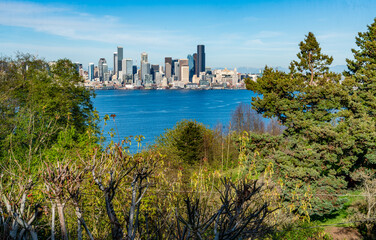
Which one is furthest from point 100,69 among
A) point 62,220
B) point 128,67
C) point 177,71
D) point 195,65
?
point 62,220

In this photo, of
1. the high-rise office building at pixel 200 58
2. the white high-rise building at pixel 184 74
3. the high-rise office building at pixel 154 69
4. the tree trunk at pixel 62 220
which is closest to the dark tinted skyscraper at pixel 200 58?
the high-rise office building at pixel 200 58

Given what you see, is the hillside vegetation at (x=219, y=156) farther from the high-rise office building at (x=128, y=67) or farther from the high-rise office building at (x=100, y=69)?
the high-rise office building at (x=128, y=67)

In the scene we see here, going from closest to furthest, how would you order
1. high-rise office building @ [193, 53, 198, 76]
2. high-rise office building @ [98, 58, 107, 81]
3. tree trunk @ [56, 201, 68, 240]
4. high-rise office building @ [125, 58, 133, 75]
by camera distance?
tree trunk @ [56, 201, 68, 240] → high-rise office building @ [98, 58, 107, 81] → high-rise office building @ [125, 58, 133, 75] → high-rise office building @ [193, 53, 198, 76]

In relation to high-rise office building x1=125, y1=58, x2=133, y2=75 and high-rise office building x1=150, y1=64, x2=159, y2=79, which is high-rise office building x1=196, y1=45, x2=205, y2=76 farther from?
high-rise office building x1=125, y1=58, x2=133, y2=75

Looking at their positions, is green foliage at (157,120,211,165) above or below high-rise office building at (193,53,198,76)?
below

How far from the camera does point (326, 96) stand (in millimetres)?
12211

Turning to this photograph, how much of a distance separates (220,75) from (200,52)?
3317cm

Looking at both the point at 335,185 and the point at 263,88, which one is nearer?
the point at 335,185

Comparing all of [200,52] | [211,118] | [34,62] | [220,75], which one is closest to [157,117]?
[211,118]

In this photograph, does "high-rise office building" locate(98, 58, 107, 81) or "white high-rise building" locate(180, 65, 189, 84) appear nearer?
"white high-rise building" locate(180, 65, 189, 84)

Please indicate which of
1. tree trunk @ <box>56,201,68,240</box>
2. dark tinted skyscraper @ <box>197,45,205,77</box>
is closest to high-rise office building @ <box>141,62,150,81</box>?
dark tinted skyscraper @ <box>197,45,205,77</box>

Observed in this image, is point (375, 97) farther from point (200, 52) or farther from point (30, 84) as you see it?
point (200, 52)

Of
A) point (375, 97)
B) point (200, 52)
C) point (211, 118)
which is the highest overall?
point (200, 52)

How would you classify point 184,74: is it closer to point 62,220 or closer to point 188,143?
point 188,143
